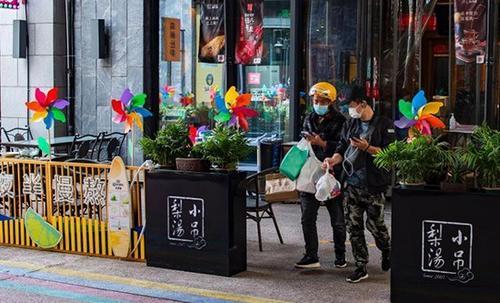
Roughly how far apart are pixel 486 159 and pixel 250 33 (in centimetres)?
795

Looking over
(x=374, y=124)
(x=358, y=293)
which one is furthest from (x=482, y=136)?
(x=358, y=293)

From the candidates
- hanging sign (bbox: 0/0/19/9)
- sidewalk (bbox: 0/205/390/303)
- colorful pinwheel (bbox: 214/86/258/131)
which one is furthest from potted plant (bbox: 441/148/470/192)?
hanging sign (bbox: 0/0/19/9)

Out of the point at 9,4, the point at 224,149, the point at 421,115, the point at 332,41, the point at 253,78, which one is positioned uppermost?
the point at 9,4

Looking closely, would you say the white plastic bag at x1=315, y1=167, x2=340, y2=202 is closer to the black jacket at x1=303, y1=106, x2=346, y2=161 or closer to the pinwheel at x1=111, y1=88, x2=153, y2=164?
the black jacket at x1=303, y1=106, x2=346, y2=161

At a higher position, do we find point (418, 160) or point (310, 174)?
point (418, 160)

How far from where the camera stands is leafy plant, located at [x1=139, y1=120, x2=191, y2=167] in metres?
7.94

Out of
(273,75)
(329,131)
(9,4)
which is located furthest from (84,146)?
(329,131)

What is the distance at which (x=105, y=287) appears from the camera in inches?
287

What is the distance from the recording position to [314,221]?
779cm

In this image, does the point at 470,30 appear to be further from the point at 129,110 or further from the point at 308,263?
the point at 129,110

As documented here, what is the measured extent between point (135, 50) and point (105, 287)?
277 inches

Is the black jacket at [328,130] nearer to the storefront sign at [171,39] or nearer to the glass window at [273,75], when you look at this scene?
the glass window at [273,75]

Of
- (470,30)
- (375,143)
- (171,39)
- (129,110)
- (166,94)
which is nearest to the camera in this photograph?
(375,143)

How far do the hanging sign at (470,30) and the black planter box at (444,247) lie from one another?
5.51 metres
